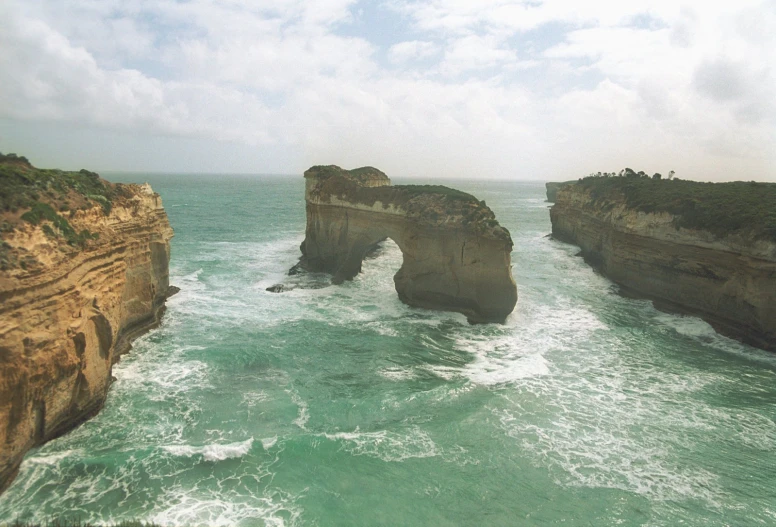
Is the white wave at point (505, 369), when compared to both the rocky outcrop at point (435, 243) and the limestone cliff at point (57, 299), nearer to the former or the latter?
the rocky outcrop at point (435, 243)

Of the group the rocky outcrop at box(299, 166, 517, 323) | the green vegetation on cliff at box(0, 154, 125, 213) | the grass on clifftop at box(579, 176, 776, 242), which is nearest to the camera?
the green vegetation on cliff at box(0, 154, 125, 213)

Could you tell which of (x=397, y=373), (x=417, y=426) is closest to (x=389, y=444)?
(x=417, y=426)

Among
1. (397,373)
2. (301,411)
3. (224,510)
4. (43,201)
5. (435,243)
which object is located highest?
(43,201)

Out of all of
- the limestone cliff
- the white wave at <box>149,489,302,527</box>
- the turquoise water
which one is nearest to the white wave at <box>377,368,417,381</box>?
the turquoise water

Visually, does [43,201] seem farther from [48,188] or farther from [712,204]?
[712,204]

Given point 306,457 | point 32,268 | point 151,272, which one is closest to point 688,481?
point 306,457

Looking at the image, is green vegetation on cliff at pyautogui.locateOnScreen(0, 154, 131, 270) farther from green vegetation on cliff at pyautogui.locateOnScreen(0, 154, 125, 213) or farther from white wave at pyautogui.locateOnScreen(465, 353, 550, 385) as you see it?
white wave at pyautogui.locateOnScreen(465, 353, 550, 385)

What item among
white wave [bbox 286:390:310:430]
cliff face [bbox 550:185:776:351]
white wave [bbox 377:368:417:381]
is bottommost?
white wave [bbox 286:390:310:430]
